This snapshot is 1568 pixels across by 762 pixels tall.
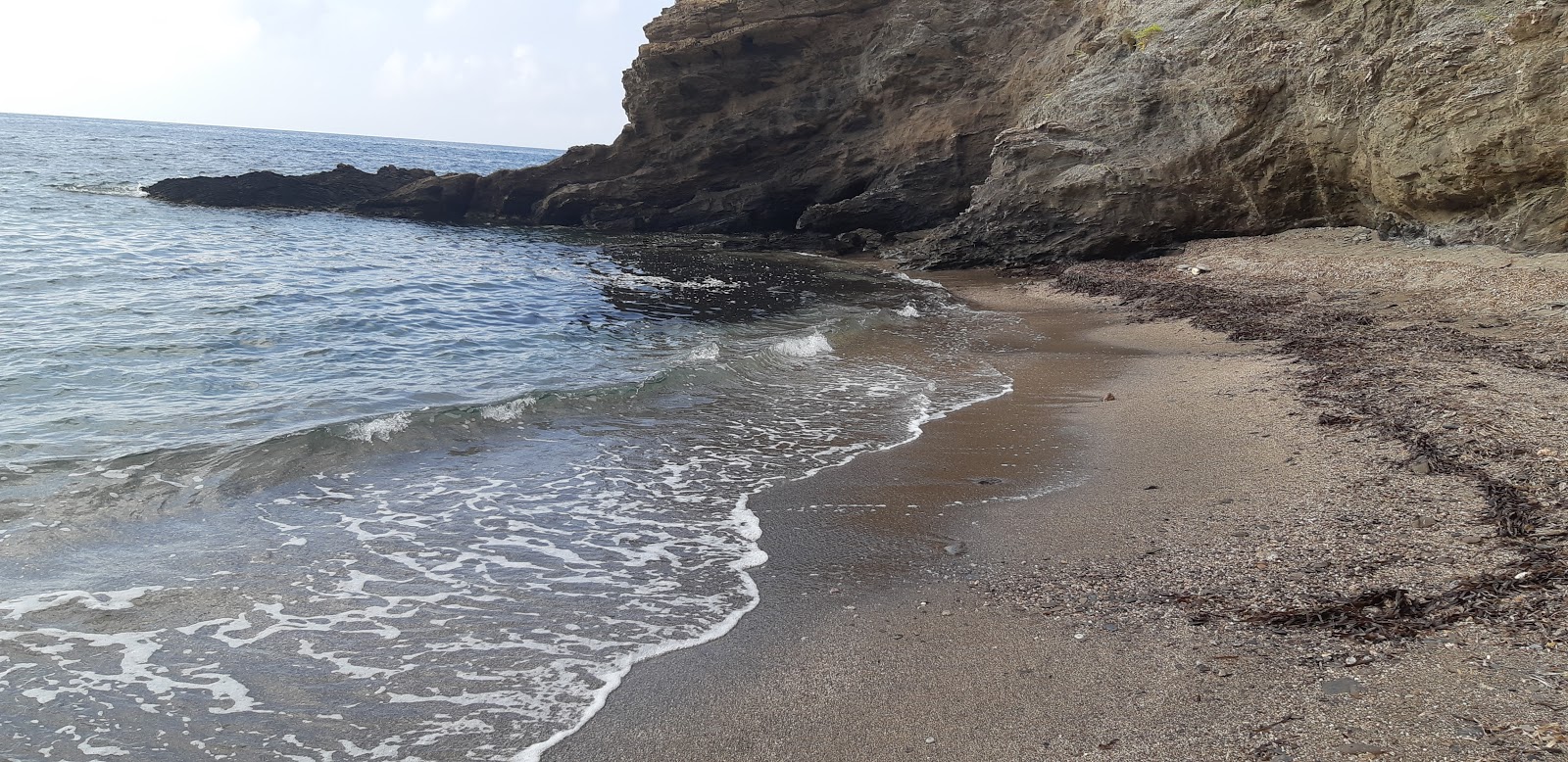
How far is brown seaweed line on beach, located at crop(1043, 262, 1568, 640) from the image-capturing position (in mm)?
3564

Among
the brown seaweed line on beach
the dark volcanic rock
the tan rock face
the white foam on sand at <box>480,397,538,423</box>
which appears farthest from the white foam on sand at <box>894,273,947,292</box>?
the dark volcanic rock

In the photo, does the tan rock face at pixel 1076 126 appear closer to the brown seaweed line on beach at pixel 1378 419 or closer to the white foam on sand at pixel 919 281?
the white foam on sand at pixel 919 281

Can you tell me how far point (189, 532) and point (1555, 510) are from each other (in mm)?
7961

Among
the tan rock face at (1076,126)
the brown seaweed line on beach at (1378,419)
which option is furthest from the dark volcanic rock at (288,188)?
the brown seaweed line on beach at (1378,419)

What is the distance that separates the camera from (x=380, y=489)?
673cm

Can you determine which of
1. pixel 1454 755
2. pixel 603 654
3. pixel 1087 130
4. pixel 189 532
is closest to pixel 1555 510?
pixel 1454 755

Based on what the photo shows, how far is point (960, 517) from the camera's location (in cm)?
584

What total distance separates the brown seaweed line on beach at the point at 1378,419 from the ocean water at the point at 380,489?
2841 mm

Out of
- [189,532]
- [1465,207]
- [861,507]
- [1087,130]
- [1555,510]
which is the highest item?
[1087,130]

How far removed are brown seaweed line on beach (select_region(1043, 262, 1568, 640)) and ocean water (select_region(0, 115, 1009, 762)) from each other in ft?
9.32

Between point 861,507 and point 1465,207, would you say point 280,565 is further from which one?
point 1465,207

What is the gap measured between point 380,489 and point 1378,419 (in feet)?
25.1

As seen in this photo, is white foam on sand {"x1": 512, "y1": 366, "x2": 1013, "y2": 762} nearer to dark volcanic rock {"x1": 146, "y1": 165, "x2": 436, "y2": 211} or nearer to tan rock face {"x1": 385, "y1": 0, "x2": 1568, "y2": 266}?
tan rock face {"x1": 385, "y1": 0, "x2": 1568, "y2": 266}

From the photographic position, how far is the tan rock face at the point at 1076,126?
13062 millimetres
